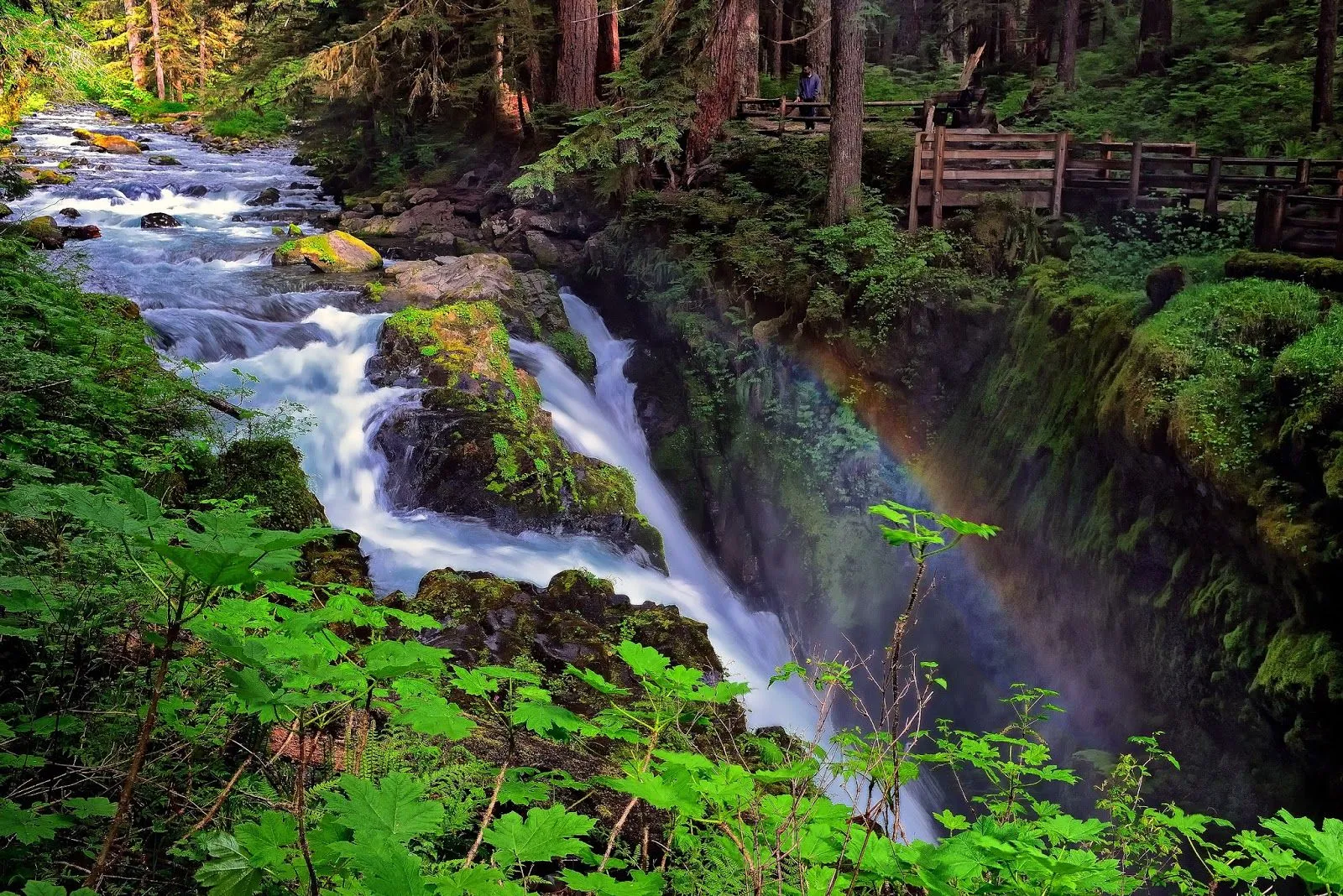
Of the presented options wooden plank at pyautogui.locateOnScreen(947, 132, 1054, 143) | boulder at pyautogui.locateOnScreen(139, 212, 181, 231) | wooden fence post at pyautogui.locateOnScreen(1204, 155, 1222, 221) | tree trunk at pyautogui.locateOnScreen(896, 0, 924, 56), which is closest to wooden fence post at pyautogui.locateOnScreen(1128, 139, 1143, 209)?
wooden fence post at pyautogui.locateOnScreen(1204, 155, 1222, 221)

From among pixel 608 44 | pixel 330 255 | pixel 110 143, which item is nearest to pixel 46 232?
pixel 330 255

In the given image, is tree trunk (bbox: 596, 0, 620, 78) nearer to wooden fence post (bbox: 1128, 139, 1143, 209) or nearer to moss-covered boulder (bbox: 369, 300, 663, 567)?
moss-covered boulder (bbox: 369, 300, 663, 567)

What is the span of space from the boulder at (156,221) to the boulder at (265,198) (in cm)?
309

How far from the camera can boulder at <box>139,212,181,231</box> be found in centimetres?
1745

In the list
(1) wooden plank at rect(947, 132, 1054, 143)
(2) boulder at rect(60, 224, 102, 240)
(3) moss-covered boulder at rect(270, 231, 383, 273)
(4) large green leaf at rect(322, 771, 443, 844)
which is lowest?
(4) large green leaf at rect(322, 771, 443, 844)

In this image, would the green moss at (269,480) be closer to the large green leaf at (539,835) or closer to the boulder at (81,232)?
the large green leaf at (539,835)

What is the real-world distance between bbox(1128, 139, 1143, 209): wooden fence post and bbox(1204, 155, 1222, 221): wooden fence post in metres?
0.85

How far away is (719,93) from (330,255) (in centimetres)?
826

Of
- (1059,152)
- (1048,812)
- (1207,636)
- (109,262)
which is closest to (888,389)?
(1059,152)

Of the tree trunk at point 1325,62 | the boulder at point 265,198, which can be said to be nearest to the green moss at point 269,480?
the boulder at point 265,198

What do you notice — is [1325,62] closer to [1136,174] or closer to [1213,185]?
[1136,174]

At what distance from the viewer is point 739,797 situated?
203cm

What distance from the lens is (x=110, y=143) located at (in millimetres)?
25594

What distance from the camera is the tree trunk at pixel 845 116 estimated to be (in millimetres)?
12188
